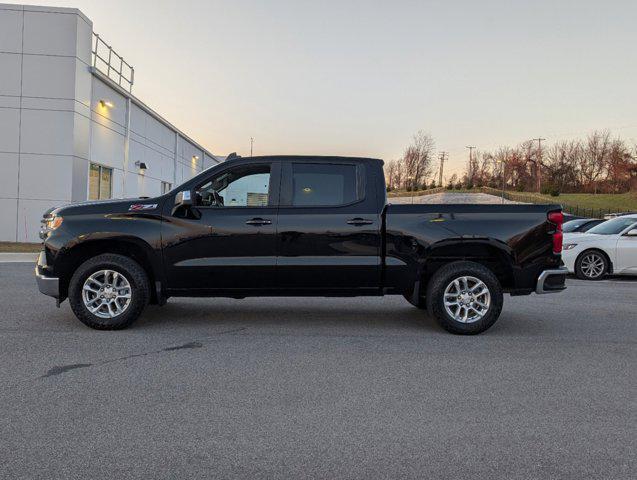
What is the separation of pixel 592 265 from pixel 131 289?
10879 mm

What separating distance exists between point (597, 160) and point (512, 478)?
119188mm

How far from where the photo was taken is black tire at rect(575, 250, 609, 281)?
529 inches

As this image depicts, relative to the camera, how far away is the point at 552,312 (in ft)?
28.3

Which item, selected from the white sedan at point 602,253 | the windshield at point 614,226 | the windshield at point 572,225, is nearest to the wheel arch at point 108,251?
the white sedan at point 602,253

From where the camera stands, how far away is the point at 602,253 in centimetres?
1347

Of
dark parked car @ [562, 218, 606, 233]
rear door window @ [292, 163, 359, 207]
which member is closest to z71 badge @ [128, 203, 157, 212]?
rear door window @ [292, 163, 359, 207]

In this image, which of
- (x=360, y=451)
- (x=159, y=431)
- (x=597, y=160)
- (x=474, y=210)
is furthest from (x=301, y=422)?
(x=597, y=160)

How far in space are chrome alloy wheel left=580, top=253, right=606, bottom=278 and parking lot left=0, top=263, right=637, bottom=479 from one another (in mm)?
6207

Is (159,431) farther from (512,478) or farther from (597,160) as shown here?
(597,160)

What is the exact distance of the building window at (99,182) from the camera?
906 inches

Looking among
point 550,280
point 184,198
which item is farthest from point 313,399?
A: point 550,280

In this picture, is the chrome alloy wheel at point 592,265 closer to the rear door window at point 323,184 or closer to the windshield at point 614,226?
the windshield at point 614,226

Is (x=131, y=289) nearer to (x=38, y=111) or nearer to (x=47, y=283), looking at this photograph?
(x=47, y=283)

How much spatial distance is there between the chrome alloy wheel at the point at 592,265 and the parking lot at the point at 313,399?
6.21 metres
